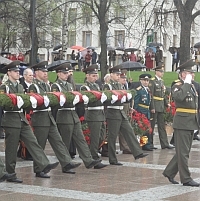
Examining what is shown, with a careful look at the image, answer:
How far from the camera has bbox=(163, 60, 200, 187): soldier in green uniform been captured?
1190cm

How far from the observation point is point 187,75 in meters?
12.1

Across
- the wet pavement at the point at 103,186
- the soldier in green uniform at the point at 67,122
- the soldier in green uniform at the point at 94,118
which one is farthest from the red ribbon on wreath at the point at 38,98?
the soldier in green uniform at the point at 94,118

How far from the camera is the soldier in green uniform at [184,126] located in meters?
11.9

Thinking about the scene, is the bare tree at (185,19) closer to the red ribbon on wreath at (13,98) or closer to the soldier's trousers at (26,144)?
the soldier's trousers at (26,144)

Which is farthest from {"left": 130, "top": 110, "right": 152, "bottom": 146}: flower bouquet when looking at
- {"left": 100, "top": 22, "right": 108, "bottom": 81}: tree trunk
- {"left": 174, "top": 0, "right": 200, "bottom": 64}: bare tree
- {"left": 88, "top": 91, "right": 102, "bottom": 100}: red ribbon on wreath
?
{"left": 100, "top": 22, "right": 108, "bottom": 81}: tree trunk

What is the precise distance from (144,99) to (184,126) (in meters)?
5.62

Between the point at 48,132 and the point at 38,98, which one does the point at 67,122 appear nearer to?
the point at 48,132

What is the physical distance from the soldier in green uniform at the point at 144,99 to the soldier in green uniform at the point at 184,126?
527 cm

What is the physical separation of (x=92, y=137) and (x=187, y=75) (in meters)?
3.00

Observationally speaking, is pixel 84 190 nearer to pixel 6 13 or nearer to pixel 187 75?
pixel 187 75

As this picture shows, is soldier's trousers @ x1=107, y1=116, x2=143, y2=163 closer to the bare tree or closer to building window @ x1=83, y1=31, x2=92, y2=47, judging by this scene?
the bare tree

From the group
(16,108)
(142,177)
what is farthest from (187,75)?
(16,108)

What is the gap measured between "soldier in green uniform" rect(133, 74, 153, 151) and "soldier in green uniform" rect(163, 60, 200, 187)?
5275mm

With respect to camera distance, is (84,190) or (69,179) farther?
(69,179)
